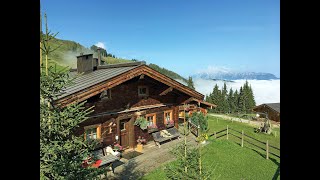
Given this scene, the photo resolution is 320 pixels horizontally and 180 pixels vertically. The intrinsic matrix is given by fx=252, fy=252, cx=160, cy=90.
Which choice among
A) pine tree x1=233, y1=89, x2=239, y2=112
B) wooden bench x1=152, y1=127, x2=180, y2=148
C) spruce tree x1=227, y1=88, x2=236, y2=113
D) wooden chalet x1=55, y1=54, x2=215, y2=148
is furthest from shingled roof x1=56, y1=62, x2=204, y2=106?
pine tree x1=233, y1=89, x2=239, y2=112

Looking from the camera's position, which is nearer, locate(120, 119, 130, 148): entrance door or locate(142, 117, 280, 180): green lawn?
locate(142, 117, 280, 180): green lawn

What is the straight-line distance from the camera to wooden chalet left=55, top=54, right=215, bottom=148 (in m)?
11.4

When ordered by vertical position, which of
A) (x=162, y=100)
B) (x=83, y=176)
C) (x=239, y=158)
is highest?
(x=162, y=100)

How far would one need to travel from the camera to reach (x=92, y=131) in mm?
11703

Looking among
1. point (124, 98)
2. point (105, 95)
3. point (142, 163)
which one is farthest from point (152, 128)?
point (105, 95)

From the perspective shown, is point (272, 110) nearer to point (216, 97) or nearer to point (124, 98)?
point (216, 97)

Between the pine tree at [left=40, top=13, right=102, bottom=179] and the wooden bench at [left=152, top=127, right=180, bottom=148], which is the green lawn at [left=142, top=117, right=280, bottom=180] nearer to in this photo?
the wooden bench at [left=152, top=127, right=180, bottom=148]

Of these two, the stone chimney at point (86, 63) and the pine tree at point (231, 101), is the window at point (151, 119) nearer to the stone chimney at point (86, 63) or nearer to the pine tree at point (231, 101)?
the stone chimney at point (86, 63)

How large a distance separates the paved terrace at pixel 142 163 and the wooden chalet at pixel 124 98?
1280mm

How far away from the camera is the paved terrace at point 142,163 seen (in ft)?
32.7

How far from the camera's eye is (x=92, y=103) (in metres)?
11.6
